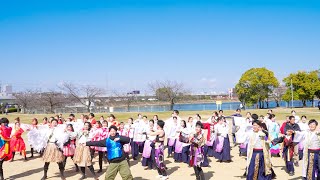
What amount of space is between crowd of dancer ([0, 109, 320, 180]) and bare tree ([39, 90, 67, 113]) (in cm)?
4076

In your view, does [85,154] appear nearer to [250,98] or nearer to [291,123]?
[291,123]

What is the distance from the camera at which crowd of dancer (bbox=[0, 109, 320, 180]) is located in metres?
7.30

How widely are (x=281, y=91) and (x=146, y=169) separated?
5748cm

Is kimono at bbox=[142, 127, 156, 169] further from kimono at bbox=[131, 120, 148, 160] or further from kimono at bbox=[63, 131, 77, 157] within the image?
kimono at bbox=[63, 131, 77, 157]

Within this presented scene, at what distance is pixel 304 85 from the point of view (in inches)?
1961

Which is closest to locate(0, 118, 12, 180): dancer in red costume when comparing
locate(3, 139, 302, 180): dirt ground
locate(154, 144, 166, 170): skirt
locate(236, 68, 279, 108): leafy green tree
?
locate(3, 139, 302, 180): dirt ground

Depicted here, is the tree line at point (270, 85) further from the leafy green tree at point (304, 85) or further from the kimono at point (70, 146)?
the kimono at point (70, 146)

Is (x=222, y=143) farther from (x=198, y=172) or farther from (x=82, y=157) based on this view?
(x=82, y=157)

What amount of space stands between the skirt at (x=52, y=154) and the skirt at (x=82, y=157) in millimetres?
481

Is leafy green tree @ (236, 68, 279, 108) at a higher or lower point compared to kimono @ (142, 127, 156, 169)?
higher

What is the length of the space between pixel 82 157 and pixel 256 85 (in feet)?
154

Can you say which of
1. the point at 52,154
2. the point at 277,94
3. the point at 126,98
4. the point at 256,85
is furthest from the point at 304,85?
the point at 52,154

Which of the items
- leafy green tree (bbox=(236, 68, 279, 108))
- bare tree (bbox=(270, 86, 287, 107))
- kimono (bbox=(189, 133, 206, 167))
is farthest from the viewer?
bare tree (bbox=(270, 86, 287, 107))

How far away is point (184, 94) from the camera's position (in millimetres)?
55906
